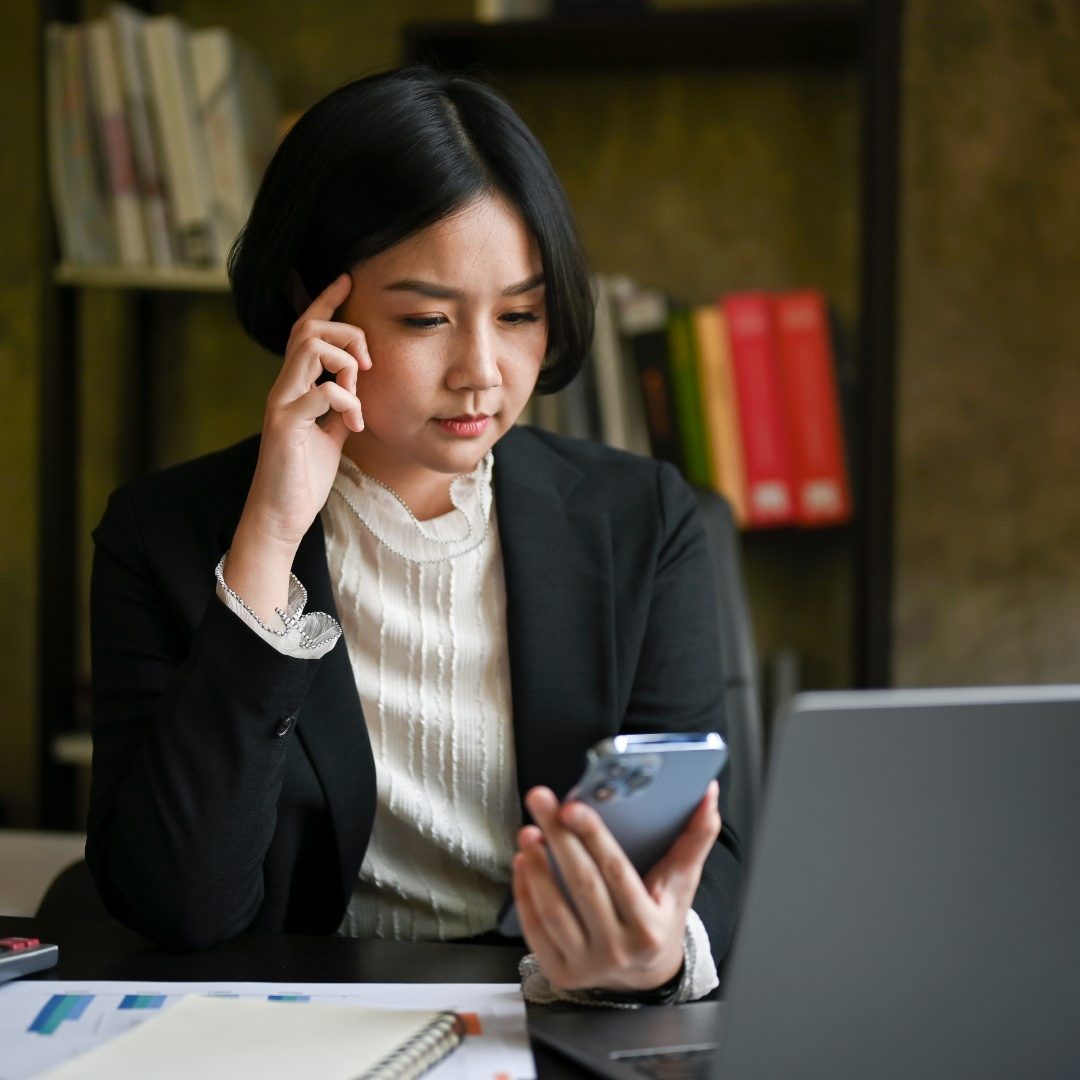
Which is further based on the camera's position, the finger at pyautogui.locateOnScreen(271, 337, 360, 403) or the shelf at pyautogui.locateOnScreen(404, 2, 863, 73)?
the shelf at pyautogui.locateOnScreen(404, 2, 863, 73)

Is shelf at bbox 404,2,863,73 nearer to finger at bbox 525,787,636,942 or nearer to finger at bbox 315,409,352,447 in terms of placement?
finger at bbox 315,409,352,447

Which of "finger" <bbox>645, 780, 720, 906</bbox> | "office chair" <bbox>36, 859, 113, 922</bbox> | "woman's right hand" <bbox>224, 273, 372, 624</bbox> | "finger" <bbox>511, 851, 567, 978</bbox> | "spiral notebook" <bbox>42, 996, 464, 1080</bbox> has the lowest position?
"office chair" <bbox>36, 859, 113, 922</bbox>

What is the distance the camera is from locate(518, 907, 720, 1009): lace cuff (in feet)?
2.75

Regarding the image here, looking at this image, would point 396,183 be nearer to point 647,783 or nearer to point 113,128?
point 647,783

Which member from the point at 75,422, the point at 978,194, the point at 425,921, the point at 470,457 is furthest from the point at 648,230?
the point at 425,921

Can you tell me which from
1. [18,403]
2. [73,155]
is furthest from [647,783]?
[18,403]

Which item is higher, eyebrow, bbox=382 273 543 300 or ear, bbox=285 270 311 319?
ear, bbox=285 270 311 319

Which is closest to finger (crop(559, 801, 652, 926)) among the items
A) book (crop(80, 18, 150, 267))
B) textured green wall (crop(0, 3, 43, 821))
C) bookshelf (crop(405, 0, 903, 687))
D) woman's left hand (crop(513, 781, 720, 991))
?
woman's left hand (crop(513, 781, 720, 991))

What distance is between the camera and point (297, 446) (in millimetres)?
1145

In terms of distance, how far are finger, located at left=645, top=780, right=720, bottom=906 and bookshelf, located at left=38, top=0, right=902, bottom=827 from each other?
4.32 ft

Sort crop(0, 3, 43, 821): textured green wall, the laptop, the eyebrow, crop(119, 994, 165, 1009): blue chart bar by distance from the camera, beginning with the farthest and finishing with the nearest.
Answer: crop(0, 3, 43, 821): textured green wall, the eyebrow, crop(119, 994, 165, 1009): blue chart bar, the laptop

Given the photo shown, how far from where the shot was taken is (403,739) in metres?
1.29

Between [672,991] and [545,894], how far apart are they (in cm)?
14

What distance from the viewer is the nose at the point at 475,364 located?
1148 mm
